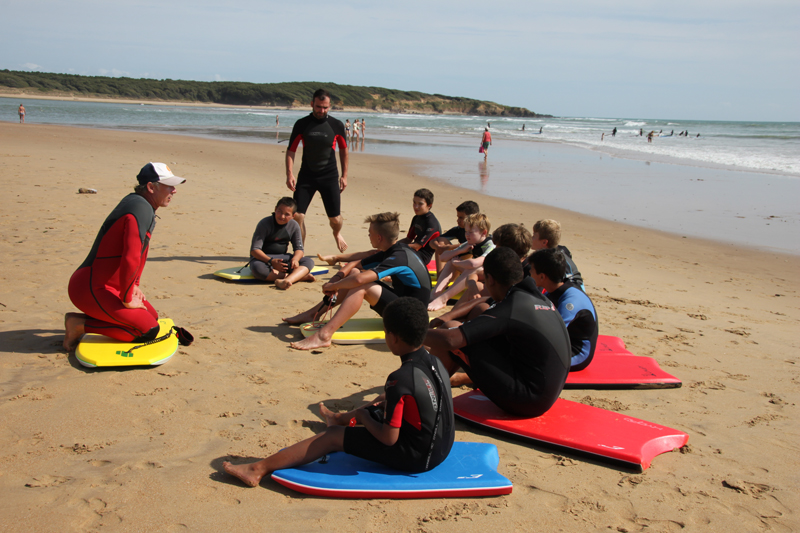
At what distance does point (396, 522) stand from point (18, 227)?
8197 mm

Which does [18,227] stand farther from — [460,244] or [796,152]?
[796,152]

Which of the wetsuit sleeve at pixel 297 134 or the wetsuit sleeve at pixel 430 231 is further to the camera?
the wetsuit sleeve at pixel 297 134

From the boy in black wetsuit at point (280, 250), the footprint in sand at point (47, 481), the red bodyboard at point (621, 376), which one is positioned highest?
the boy in black wetsuit at point (280, 250)

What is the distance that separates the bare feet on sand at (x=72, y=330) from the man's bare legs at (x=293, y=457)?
2.22 metres

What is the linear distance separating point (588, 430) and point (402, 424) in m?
1.44

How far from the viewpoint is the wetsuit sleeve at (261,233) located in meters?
7.06

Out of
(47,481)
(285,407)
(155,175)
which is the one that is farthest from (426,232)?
(47,481)

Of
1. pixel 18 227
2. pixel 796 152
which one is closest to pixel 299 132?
pixel 18 227

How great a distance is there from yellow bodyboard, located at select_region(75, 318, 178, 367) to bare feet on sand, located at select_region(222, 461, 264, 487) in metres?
1.68

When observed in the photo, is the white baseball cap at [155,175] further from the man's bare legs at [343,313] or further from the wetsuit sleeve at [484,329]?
the wetsuit sleeve at [484,329]

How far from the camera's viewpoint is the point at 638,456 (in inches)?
135

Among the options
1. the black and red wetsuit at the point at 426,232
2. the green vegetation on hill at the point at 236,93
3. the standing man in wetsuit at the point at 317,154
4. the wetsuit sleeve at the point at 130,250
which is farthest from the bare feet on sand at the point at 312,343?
the green vegetation on hill at the point at 236,93

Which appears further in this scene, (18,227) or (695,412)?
(18,227)

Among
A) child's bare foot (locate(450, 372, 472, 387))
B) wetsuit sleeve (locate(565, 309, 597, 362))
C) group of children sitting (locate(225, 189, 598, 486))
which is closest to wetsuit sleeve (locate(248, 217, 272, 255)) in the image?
group of children sitting (locate(225, 189, 598, 486))
